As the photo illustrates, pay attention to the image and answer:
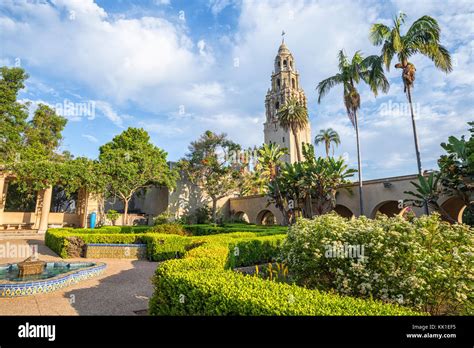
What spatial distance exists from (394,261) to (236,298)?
160 inches

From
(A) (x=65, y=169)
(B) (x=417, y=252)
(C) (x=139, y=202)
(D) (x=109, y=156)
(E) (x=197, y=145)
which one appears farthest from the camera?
(C) (x=139, y=202)

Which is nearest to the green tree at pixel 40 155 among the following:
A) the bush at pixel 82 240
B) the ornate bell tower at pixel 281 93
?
the bush at pixel 82 240

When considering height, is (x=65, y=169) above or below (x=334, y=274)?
above

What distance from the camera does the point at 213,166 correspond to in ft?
109

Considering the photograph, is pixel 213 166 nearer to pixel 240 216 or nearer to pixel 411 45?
pixel 240 216

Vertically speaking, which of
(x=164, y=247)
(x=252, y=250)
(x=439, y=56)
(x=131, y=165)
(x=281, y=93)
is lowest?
(x=164, y=247)

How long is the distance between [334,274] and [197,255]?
146 inches

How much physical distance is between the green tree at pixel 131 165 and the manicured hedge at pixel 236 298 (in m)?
21.7

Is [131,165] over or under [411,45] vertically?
under

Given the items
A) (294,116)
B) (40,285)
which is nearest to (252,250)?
(40,285)
